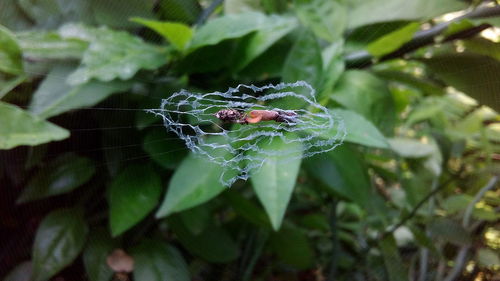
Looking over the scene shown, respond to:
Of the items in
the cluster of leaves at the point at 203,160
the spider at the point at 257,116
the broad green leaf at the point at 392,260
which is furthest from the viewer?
the broad green leaf at the point at 392,260

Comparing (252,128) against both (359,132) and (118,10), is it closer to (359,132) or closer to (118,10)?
(359,132)

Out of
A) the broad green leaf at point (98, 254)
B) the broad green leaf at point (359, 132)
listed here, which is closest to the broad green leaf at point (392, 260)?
the broad green leaf at point (359, 132)

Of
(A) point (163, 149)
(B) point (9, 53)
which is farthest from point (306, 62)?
(B) point (9, 53)

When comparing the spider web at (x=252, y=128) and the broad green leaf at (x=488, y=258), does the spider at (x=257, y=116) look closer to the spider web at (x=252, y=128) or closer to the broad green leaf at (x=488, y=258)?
the spider web at (x=252, y=128)

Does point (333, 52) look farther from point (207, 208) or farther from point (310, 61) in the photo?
point (207, 208)

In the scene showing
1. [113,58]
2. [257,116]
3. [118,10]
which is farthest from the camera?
[118,10]

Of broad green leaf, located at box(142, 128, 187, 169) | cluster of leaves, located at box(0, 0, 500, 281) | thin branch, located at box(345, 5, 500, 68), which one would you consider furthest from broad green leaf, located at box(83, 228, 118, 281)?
thin branch, located at box(345, 5, 500, 68)

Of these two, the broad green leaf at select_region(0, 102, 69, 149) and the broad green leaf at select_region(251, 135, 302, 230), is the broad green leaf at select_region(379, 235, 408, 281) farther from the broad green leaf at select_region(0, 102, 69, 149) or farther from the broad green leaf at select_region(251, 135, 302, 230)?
the broad green leaf at select_region(0, 102, 69, 149)
